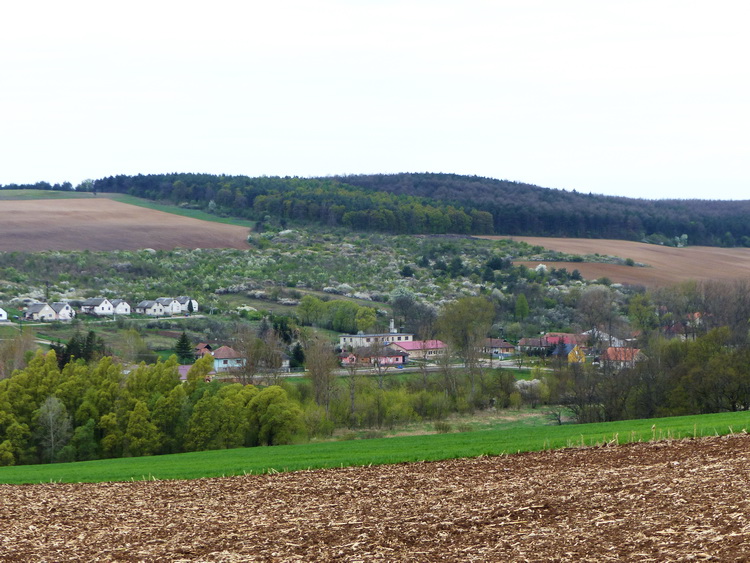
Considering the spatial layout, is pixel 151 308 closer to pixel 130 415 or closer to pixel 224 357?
pixel 224 357

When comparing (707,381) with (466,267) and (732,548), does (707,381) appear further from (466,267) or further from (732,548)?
(466,267)

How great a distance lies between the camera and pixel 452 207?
150 metres

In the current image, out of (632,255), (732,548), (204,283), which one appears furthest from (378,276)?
(732,548)

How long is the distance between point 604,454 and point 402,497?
5792mm

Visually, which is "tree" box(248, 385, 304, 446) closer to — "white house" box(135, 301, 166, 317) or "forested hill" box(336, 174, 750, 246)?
"white house" box(135, 301, 166, 317)

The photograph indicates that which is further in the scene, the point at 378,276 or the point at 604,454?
the point at 378,276

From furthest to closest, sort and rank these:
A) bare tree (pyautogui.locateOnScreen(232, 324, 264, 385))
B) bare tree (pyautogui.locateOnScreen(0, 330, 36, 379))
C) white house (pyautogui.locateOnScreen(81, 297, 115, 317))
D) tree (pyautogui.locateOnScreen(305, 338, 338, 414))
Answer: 1. white house (pyautogui.locateOnScreen(81, 297, 115, 317))
2. bare tree (pyautogui.locateOnScreen(232, 324, 264, 385))
3. bare tree (pyautogui.locateOnScreen(0, 330, 36, 379))
4. tree (pyautogui.locateOnScreen(305, 338, 338, 414))

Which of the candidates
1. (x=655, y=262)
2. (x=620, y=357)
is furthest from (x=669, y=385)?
(x=655, y=262)

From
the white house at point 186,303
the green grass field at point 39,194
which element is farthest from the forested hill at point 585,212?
the white house at point 186,303

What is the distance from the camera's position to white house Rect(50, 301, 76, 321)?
277 ft

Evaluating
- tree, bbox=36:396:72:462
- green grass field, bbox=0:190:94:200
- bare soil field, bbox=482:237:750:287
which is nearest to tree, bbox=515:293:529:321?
bare soil field, bbox=482:237:750:287

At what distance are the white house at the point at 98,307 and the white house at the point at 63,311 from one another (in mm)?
2031

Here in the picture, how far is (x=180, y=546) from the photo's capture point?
47.0 feet

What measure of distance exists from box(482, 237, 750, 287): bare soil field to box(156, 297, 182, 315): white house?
163ft
